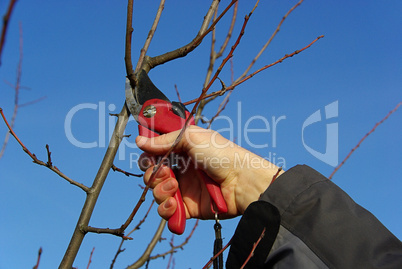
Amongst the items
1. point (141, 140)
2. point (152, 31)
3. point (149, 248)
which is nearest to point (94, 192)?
point (141, 140)

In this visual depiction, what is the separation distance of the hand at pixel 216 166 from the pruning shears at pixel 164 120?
4 cm

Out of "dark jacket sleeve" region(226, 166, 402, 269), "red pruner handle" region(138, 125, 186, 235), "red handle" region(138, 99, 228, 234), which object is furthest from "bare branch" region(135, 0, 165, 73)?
"dark jacket sleeve" region(226, 166, 402, 269)

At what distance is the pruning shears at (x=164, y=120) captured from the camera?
2000 millimetres

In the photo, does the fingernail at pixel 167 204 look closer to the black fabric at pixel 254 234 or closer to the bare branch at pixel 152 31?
the black fabric at pixel 254 234

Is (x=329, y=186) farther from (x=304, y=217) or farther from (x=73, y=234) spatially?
(x=73, y=234)

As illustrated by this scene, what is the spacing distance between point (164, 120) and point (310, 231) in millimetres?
979

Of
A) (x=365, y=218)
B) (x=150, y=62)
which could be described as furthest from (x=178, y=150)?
(x=365, y=218)

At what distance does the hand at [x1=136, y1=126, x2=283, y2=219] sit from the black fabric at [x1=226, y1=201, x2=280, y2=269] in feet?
1.25

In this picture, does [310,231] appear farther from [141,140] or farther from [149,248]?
[149,248]

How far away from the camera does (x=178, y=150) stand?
203 cm

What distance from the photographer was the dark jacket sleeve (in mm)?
1289

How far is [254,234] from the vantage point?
1493mm

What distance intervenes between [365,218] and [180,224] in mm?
956

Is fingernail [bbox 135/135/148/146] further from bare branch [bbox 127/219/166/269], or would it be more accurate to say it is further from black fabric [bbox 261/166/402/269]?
bare branch [bbox 127/219/166/269]
